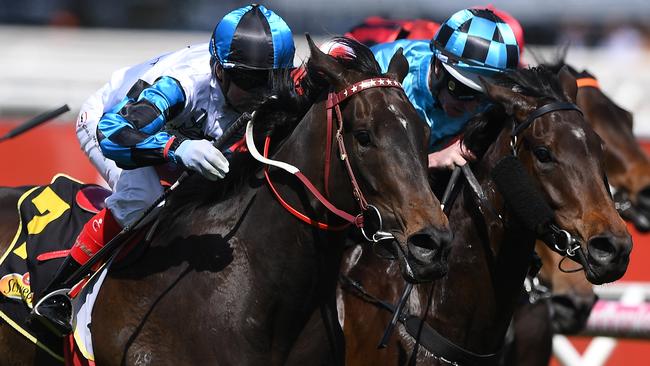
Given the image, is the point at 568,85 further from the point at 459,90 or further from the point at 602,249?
the point at 602,249

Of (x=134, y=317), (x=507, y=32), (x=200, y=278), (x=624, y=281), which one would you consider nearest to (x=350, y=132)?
(x=200, y=278)

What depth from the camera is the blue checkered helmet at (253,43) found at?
13.3 feet

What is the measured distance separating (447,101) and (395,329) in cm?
99

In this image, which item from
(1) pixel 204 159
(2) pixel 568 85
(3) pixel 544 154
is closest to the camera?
(1) pixel 204 159

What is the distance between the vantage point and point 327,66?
12.6 feet

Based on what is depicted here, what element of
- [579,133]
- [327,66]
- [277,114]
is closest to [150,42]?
[277,114]

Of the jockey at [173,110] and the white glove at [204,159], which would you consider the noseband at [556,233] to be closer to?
the jockey at [173,110]

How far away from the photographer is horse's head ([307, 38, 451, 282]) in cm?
353

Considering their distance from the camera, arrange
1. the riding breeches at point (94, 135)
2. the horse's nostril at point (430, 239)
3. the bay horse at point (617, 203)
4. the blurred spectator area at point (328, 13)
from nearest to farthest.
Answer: the horse's nostril at point (430, 239), the riding breeches at point (94, 135), the bay horse at point (617, 203), the blurred spectator area at point (328, 13)

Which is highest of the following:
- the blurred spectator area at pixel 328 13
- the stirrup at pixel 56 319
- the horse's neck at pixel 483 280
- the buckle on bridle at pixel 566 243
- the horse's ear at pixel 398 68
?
the horse's ear at pixel 398 68

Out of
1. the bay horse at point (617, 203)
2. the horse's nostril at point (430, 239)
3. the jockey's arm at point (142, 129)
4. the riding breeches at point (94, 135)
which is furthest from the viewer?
the bay horse at point (617, 203)

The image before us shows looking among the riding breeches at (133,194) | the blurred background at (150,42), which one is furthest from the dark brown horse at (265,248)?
the blurred background at (150,42)

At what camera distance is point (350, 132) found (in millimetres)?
3736

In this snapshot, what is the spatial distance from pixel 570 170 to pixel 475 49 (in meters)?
0.79
